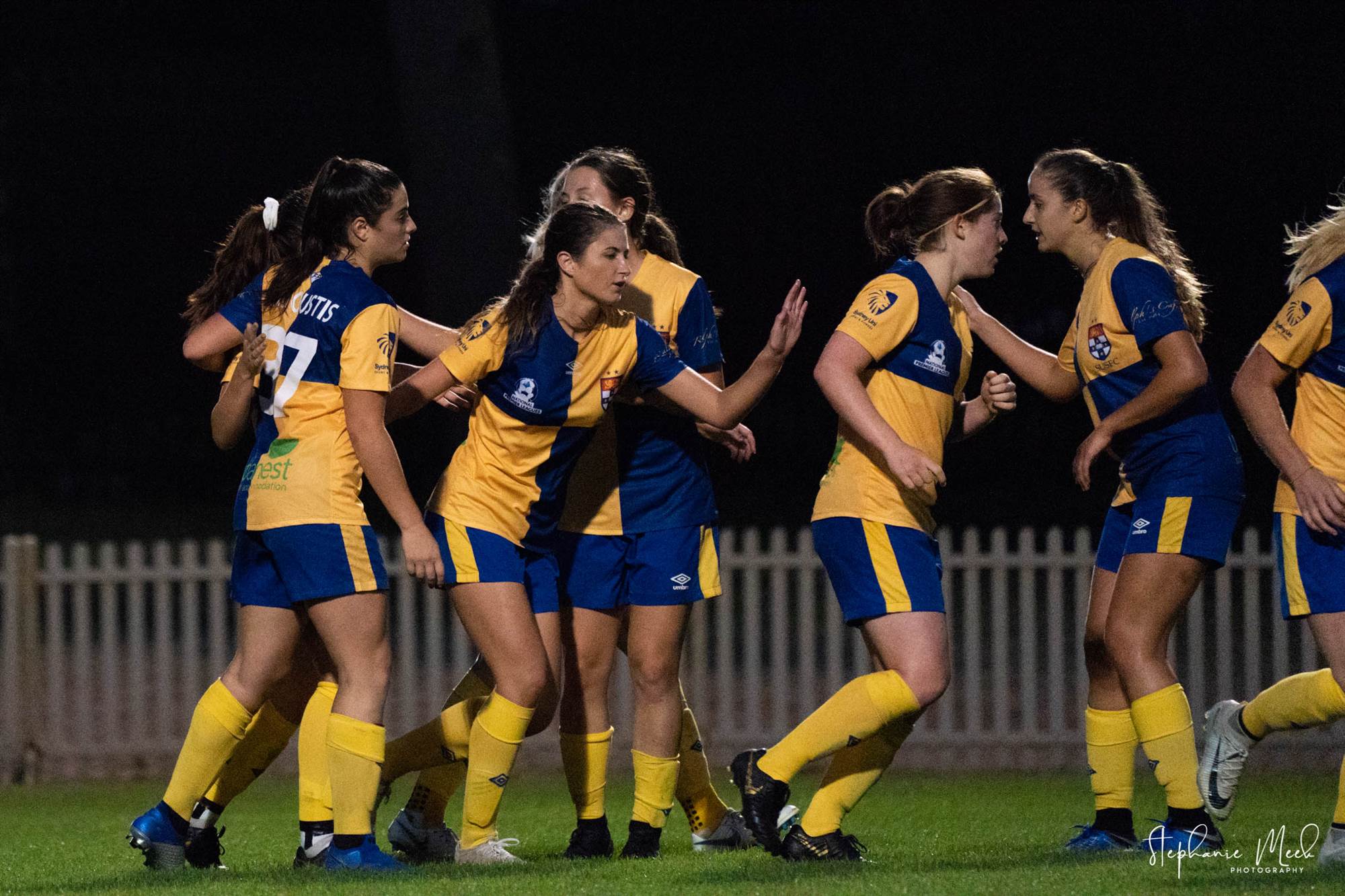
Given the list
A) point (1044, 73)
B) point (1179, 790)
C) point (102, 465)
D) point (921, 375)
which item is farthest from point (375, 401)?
point (102, 465)

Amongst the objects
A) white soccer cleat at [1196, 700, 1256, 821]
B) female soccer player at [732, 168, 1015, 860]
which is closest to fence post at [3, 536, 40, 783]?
female soccer player at [732, 168, 1015, 860]

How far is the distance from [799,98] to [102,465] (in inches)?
470

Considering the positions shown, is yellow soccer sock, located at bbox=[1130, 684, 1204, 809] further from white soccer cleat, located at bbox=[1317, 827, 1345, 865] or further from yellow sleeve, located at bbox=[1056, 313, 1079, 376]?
yellow sleeve, located at bbox=[1056, 313, 1079, 376]

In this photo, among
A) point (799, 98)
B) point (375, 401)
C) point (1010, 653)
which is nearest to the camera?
point (375, 401)

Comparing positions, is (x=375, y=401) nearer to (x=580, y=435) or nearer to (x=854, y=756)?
(x=580, y=435)

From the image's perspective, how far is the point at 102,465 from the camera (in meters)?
27.5

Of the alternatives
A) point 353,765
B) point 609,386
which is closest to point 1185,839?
point 609,386

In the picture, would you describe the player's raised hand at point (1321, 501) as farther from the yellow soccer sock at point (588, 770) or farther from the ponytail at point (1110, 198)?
the yellow soccer sock at point (588, 770)

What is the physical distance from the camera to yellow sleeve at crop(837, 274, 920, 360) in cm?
534

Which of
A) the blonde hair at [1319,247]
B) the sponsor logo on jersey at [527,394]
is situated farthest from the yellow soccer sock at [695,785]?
the blonde hair at [1319,247]

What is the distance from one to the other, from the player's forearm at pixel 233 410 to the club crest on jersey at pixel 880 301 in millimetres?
1871

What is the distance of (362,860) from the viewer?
5.29 meters

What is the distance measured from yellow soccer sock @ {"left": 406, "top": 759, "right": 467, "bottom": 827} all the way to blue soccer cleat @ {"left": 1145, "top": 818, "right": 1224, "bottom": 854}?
86.4 inches

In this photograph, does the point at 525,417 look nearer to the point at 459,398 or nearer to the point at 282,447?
the point at 459,398
